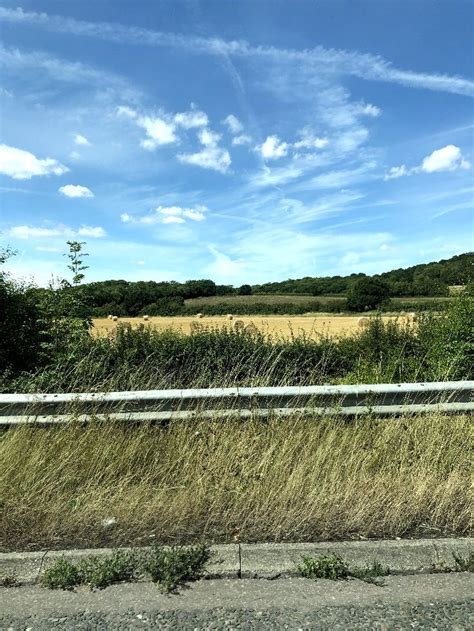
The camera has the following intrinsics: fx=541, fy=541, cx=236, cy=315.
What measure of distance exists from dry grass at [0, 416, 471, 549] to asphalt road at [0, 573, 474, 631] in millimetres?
517

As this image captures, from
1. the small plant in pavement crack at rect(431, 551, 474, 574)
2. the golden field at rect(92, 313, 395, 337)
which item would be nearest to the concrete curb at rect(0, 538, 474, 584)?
the small plant in pavement crack at rect(431, 551, 474, 574)

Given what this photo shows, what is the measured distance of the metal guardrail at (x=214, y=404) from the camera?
481cm

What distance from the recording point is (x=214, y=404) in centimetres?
494

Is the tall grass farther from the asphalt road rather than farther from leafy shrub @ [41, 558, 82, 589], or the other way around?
the asphalt road

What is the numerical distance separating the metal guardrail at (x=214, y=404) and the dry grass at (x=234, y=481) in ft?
0.38

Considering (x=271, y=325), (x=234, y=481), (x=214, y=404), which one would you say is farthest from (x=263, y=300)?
(x=234, y=481)

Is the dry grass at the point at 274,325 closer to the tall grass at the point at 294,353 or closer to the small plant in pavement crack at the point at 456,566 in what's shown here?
the tall grass at the point at 294,353

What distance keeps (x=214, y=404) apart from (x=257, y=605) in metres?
2.23

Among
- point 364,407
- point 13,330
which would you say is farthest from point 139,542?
point 13,330

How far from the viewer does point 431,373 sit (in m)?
8.17

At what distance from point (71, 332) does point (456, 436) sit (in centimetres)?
675

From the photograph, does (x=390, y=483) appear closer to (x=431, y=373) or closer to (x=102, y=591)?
(x=102, y=591)

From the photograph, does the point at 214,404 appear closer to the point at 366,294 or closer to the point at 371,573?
the point at 371,573

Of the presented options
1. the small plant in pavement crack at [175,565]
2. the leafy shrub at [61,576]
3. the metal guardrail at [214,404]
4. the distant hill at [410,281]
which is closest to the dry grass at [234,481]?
the metal guardrail at [214,404]
